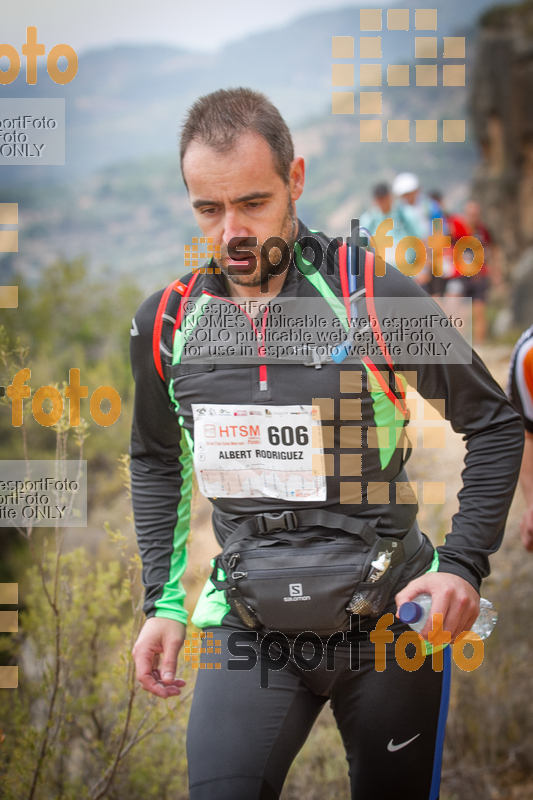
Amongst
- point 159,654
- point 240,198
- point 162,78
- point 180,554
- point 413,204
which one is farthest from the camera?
point 162,78

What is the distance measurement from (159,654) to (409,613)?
2.38 ft

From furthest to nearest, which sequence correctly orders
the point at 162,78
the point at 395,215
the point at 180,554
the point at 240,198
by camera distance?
the point at 162,78 → the point at 395,215 → the point at 180,554 → the point at 240,198

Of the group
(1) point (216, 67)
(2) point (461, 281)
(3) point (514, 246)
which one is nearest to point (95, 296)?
(2) point (461, 281)

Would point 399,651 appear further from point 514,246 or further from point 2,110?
point 514,246

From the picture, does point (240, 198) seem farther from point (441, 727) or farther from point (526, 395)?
point (441, 727)

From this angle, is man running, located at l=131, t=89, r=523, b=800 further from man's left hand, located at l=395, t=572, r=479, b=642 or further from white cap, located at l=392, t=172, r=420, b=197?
white cap, located at l=392, t=172, r=420, b=197

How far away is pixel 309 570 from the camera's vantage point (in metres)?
1.41

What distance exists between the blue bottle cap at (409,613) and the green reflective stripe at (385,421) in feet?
1.09

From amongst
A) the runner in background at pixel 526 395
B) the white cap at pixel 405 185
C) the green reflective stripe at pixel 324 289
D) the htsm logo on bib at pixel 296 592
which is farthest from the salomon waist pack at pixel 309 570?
the white cap at pixel 405 185

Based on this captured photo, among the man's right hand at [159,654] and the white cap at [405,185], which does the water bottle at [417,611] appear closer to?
the man's right hand at [159,654]

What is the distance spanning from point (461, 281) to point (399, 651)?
22.6 ft

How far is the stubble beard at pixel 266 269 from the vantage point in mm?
1529

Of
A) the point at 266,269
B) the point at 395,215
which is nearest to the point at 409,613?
the point at 266,269

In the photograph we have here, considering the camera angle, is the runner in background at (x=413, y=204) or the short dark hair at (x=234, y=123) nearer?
the short dark hair at (x=234, y=123)
